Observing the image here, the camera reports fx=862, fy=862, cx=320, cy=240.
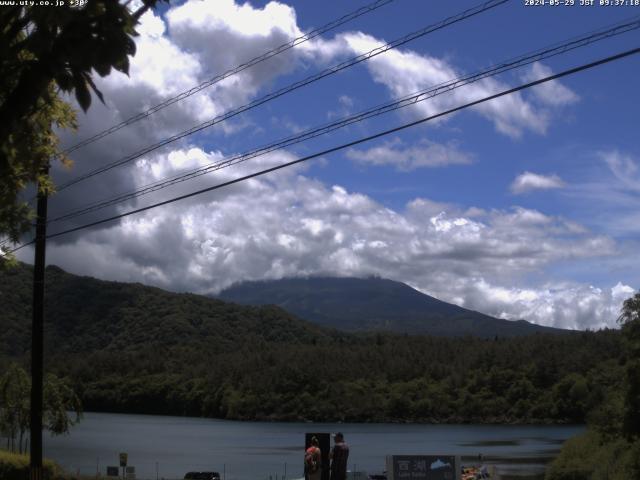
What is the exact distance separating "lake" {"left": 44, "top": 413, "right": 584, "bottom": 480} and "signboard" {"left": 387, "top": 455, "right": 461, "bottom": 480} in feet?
133

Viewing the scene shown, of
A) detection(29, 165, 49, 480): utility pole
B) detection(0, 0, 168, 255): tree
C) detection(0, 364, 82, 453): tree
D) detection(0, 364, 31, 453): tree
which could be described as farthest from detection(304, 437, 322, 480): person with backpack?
detection(0, 364, 31, 453): tree

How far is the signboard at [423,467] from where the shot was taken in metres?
17.9

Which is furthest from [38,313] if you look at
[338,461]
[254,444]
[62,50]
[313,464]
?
[254,444]

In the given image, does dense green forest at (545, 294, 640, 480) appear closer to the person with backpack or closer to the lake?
the lake

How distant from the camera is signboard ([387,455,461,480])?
17875 millimetres

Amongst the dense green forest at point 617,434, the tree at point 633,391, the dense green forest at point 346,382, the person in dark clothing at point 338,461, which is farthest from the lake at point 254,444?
the person in dark clothing at point 338,461

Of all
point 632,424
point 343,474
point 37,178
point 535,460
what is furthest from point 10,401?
Answer: point 535,460

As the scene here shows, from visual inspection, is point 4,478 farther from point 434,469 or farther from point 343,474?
point 434,469

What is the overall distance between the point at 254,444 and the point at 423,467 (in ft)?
297

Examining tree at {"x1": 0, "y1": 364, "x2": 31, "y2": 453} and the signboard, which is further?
tree at {"x1": 0, "y1": 364, "x2": 31, "y2": 453}

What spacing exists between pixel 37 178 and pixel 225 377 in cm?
15703

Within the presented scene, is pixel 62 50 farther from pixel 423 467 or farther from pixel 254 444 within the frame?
pixel 254 444

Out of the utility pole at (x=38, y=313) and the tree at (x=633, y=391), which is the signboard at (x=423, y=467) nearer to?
the utility pole at (x=38, y=313)

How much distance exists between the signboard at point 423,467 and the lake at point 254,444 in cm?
4048
